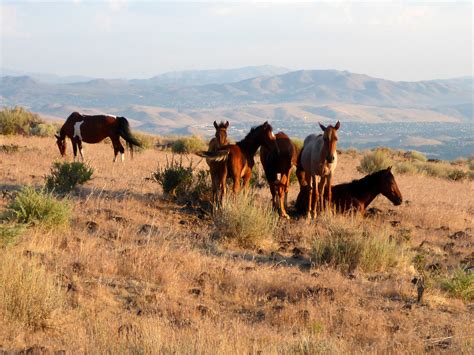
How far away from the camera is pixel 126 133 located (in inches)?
671

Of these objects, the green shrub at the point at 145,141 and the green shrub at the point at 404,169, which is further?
the green shrub at the point at 145,141

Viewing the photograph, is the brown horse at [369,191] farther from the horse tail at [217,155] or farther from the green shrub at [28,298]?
the green shrub at [28,298]

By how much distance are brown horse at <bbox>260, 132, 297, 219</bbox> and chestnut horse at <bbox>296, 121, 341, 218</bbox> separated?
45cm

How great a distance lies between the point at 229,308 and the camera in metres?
6.62

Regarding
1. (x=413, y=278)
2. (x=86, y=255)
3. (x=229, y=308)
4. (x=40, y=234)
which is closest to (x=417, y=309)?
(x=413, y=278)

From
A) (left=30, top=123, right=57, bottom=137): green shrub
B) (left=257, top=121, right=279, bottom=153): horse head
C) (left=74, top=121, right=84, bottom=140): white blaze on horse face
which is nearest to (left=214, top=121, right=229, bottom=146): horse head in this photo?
(left=257, top=121, right=279, bottom=153): horse head

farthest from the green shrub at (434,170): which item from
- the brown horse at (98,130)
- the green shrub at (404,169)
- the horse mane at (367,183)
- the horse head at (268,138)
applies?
the horse head at (268,138)

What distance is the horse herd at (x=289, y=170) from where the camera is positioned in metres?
11.2

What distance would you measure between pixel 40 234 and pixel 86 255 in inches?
33.8

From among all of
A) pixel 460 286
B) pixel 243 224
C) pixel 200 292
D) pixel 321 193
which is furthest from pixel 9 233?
pixel 321 193

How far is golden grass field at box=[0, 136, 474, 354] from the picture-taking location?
Answer: 17.3ft

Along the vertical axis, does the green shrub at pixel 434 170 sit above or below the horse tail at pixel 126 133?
below

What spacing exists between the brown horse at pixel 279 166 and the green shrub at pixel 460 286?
448 cm

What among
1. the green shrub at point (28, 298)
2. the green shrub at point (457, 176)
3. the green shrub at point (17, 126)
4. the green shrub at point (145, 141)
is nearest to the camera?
the green shrub at point (28, 298)
